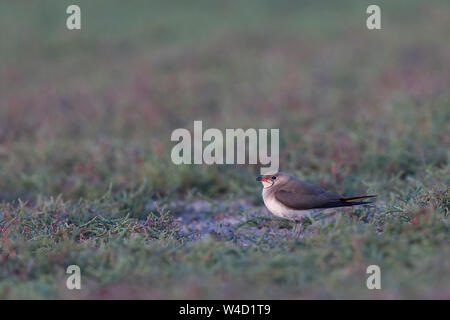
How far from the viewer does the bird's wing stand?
16.3ft

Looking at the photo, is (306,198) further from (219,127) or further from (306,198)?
(219,127)

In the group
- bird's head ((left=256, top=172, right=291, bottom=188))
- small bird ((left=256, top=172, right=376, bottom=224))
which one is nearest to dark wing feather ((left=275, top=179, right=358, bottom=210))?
small bird ((left=256, top=172, right=376, bottom=224))

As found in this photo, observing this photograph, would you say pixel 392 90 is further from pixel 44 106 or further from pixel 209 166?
pixel 44 106

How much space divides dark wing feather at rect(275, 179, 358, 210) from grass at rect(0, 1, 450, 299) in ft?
0.72

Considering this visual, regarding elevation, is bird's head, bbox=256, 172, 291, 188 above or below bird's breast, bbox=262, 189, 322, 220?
above

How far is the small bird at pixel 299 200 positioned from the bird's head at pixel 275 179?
3.0 inches

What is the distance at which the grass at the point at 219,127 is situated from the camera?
411cm

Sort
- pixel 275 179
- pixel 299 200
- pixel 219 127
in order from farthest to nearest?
pixel 219 127 < pixel 275 179 < pixel 299 200

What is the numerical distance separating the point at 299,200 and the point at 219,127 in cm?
369

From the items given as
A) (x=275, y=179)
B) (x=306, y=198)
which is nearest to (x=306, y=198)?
(x=306, y=198)

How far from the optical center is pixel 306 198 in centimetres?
500

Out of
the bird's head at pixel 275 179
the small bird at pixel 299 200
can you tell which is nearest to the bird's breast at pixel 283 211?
the small bird at pixel 299 200

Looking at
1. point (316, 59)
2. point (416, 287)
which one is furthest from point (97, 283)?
point (316, 59)

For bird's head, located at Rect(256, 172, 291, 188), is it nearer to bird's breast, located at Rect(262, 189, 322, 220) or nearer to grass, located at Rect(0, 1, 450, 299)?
bird's breast, located at Rect(262, 189, 322, 220)
